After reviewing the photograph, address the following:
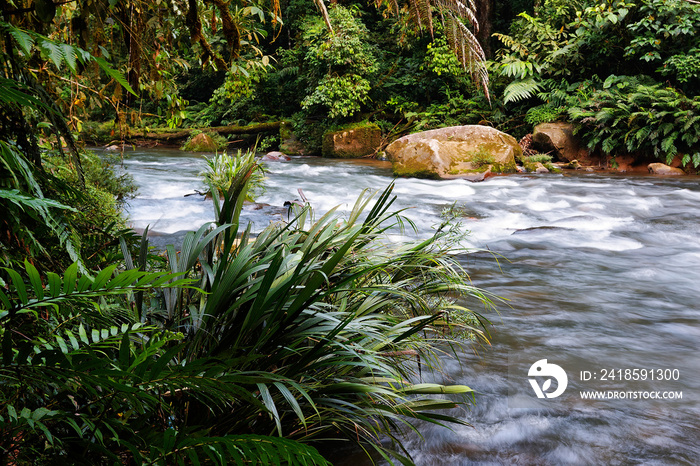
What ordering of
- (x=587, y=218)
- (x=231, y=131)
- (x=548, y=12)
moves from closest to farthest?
(x=587, y=218)
(x=548, y=12)
(x=231, y=131)

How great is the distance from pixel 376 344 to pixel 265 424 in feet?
2.00

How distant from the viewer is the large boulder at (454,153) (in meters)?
10.8

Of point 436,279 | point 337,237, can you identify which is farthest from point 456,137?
point 337,237

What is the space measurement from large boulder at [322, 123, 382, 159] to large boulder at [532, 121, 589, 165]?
4.98 metres

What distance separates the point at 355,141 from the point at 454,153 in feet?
16.1

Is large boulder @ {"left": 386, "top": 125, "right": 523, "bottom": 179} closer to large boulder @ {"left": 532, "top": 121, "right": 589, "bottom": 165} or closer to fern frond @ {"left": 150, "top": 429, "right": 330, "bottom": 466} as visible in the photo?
large boulder @ {"left": 532, "top": 121, "right": 589, "bottom": 165}

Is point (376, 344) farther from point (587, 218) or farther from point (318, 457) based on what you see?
point (587, 218)

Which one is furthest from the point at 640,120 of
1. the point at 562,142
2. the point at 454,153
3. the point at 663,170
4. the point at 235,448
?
the point at 235,448

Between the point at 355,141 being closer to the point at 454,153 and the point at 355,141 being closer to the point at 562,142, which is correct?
the point at 454,153

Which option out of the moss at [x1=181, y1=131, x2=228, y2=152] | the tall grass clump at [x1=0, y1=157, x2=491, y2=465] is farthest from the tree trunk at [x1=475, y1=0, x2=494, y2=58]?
the tall grass clump at [x1=0, y1=157, x2=491, y2=465]

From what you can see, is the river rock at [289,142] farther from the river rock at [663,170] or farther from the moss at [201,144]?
the river rock at [663,170]

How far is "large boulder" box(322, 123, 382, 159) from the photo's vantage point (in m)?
15.3

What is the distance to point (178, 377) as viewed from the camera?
84 centimetres

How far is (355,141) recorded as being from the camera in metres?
15.3
